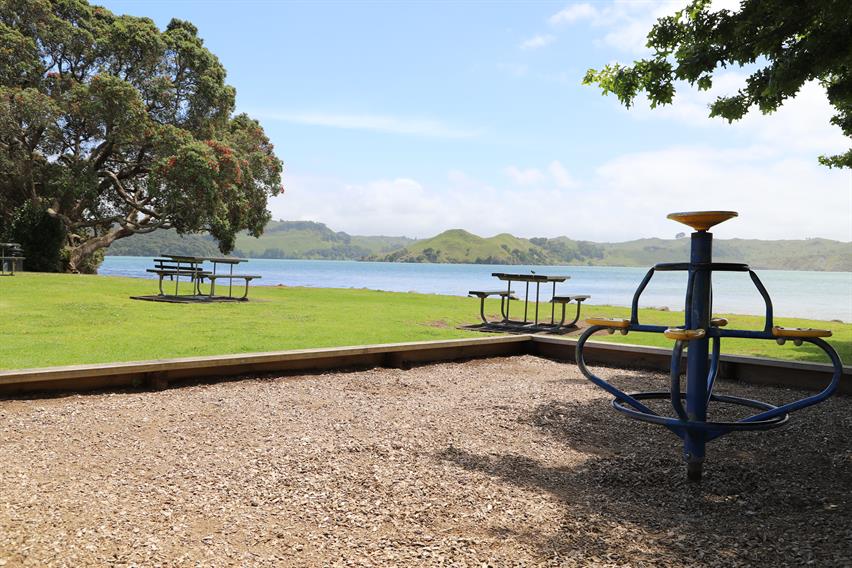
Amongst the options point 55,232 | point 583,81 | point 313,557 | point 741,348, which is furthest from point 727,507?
point 55,232

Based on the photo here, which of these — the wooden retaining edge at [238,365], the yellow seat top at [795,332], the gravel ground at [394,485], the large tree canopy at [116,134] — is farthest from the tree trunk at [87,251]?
the yellow seat top at [795,332]

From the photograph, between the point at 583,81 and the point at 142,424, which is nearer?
the point at 142,424

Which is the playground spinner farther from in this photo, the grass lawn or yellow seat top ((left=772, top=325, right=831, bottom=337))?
the grass lawn

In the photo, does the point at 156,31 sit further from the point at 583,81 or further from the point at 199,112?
the point at 583,81

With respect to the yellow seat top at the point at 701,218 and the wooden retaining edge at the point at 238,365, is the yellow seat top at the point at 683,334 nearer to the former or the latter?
the yellow seat top at the point at 701,218

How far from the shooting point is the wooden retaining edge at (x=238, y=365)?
5105 millimetres

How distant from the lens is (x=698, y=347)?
3.59m

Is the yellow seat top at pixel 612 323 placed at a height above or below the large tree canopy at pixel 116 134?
below

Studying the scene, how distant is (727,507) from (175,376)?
4.60m

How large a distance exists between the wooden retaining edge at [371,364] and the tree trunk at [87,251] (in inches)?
971

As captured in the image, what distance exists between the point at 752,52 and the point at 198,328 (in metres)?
8.12

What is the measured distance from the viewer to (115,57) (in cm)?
2822

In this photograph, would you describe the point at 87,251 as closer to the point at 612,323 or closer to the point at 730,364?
the point at 730,364

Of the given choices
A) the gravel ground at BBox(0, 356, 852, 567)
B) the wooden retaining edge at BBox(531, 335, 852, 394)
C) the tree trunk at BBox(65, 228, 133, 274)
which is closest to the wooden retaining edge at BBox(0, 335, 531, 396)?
the gravel ground at BBox(0, 356, 852, 567)
